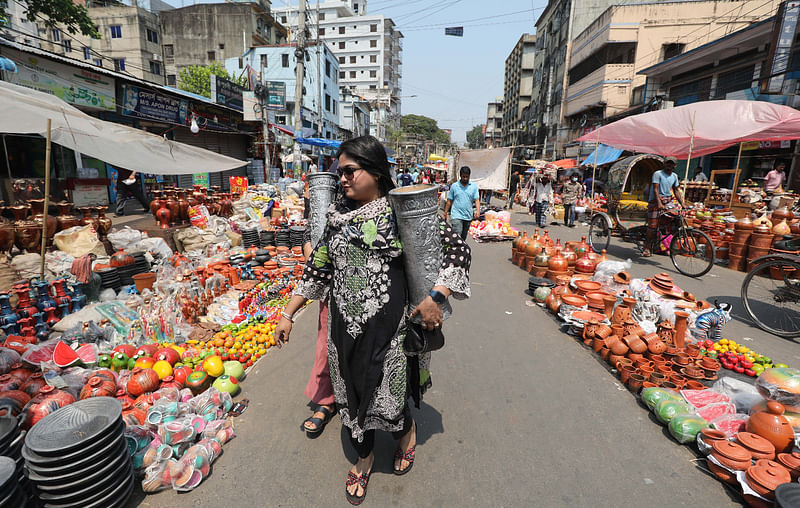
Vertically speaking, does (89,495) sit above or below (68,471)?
below

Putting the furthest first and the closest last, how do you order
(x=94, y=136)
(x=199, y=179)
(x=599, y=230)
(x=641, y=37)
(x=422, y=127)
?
(x=422, y=127), (x=641, y=37), (x=199, y=179), (x=599, y=230), (x=94, y=136)

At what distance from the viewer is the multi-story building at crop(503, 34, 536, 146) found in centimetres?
5331

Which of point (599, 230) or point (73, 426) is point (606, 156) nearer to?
point (599, 230)

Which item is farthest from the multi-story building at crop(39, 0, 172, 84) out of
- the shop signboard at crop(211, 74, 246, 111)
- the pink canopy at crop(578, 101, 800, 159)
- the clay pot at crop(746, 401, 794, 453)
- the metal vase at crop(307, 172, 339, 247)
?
the clay pot at crop(746, 401, 794, 453)

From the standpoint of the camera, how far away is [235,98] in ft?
62.1

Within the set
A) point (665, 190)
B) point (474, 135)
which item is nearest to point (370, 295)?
point (665, 190)

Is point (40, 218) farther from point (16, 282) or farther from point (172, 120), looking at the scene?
point (172, 120)

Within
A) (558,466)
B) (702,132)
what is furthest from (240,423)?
(702,132)

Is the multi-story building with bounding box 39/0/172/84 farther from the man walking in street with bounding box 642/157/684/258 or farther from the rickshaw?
the man walking in street with bounding box 642/157/684/258

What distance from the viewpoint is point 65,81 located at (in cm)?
958

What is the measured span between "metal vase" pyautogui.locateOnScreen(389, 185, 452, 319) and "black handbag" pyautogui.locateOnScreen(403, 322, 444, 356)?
16cm

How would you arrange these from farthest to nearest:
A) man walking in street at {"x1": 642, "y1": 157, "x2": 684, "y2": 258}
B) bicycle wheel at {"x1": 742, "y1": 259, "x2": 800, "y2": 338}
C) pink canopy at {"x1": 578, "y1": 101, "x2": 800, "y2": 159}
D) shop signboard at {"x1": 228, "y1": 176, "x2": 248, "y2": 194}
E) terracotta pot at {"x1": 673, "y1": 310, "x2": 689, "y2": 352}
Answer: shop signboard at {"x1": 228, "y1": 176, "x2": 248, "y2": 194}
man walking in street at {"x1": 642, "y1": 157, "x2": 684, "y2": 258}
pink canopy at {"x1": 578, "y1": 101, "x2": 800, "y2": 159}
bicycle wheel at {"x1": 742, "y1": 259, "x2": 800, "y2": 338}
terracotta pot at {"x1": 673, "y1": 310, "x2": 689, "y2": 352}

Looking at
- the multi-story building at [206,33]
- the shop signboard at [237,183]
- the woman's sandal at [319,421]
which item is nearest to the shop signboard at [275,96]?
the shop signboard at [237,183]

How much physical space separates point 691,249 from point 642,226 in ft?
4.90
